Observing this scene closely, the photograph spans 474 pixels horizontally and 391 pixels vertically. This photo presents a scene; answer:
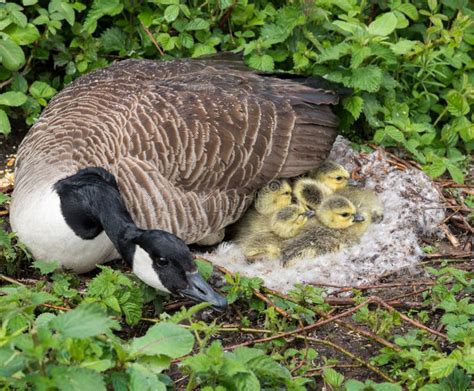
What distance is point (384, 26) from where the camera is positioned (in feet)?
20.5

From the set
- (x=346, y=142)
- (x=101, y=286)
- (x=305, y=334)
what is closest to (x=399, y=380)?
(x=305, y=334)

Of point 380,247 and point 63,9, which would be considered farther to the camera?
point 63,9

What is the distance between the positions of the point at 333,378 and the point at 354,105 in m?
2.84

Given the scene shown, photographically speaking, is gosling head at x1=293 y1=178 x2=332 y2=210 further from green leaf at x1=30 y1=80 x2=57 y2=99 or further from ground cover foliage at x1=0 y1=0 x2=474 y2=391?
green leaf at x1=30 y1=80 x2=57 y2=99

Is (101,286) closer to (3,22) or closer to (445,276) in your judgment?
(445,276)

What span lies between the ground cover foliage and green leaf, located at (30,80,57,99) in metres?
0.01

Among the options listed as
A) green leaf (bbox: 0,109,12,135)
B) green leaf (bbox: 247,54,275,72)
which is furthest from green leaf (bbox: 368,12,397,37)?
green leaf (bbox: 0,109,12,135)

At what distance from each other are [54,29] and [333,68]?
6.56 ft

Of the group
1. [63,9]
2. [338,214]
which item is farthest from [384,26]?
[63,9]

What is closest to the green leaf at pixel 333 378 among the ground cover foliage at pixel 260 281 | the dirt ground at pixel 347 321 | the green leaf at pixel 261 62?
the ground cover foliage at pixel 260 281

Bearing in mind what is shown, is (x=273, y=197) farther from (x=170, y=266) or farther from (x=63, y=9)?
(x=63, y=9)

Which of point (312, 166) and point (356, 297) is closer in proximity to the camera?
point (356, 297)

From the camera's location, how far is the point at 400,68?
22.2 feet

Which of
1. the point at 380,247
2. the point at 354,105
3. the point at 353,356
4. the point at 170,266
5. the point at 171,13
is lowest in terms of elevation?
the point at 380,247
